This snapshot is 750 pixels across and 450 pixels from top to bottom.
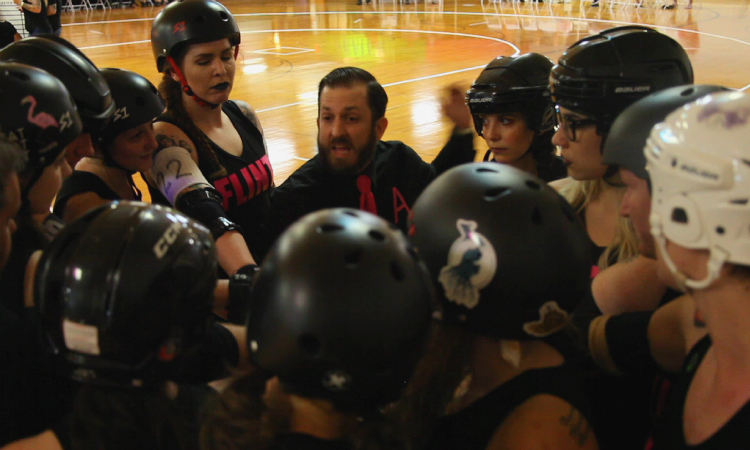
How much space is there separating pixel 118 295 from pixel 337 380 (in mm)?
461

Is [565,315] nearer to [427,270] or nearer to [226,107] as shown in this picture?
[427,270]

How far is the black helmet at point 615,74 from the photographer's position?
6.89 feet

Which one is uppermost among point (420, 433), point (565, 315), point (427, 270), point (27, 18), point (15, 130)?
point (27, 18)

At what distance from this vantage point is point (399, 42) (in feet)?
45.7

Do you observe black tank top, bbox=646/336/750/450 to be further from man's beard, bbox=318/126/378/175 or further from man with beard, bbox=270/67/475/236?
man's beard, bbox=318/126/378/175

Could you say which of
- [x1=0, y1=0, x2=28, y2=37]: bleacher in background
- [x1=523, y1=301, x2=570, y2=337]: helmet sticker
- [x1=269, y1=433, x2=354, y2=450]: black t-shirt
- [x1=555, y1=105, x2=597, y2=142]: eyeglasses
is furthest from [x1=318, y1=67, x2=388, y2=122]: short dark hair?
[x1=0, y1=0, x2=28, y2=37]: bleacher in background

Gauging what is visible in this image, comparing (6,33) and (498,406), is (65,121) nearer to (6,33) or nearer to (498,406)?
(498,406)

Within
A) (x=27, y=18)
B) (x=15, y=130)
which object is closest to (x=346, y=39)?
(x=27, y=18)

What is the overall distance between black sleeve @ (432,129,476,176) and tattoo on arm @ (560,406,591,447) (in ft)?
6.51

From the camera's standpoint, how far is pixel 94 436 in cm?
126

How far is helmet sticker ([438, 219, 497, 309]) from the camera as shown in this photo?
1.37m

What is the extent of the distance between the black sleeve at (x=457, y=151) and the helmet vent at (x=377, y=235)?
74.8 inches

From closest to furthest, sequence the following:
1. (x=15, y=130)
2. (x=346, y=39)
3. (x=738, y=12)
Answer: (x=15, y=130) < (x=346, y=39) < (x=738, y=12)

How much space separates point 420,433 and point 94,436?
63cm
